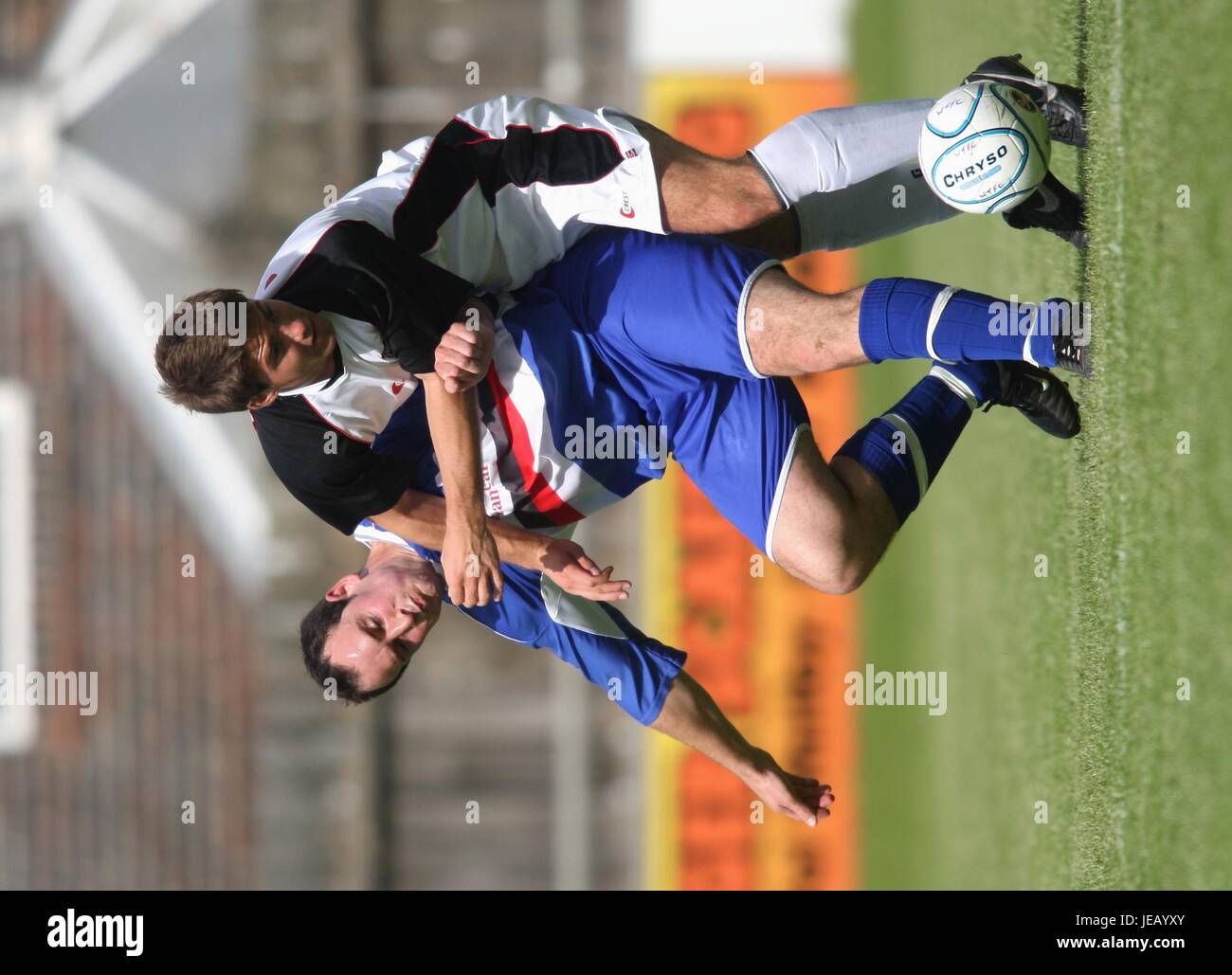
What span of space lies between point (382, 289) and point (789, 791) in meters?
1.91

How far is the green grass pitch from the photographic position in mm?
3268

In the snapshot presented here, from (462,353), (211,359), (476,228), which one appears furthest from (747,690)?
(211,359)

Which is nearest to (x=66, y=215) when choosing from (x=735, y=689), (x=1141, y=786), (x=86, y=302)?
(x=86, y=302)

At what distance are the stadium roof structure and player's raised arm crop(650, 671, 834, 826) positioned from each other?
5579 millimetres

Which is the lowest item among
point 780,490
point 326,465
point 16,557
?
point 780,490

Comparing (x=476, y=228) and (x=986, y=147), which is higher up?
(x=986, y=147)

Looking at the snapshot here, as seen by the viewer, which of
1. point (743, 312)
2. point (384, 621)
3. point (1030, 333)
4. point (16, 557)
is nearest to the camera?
point (1030, 333)

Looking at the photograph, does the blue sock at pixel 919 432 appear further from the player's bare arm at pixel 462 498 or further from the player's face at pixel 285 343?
the player's face at pixel 285 343

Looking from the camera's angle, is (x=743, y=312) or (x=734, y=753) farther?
(x=734, y=753)

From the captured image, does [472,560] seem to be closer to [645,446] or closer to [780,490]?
[645,446]

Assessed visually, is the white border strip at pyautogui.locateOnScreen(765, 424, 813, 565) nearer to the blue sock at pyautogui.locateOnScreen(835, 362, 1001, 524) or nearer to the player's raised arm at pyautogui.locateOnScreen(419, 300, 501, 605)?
the blue sock at pyautogui.locateOnScreen(835, 362, 1001, 524)

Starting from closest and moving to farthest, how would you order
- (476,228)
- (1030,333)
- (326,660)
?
1. (1030,333)
2. (476,228)
3. (326,660)

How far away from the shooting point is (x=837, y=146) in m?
3.98

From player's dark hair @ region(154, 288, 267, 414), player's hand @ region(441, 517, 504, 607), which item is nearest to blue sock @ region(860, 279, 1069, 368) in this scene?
player's hand @ region(441, 517, 504, 607)
